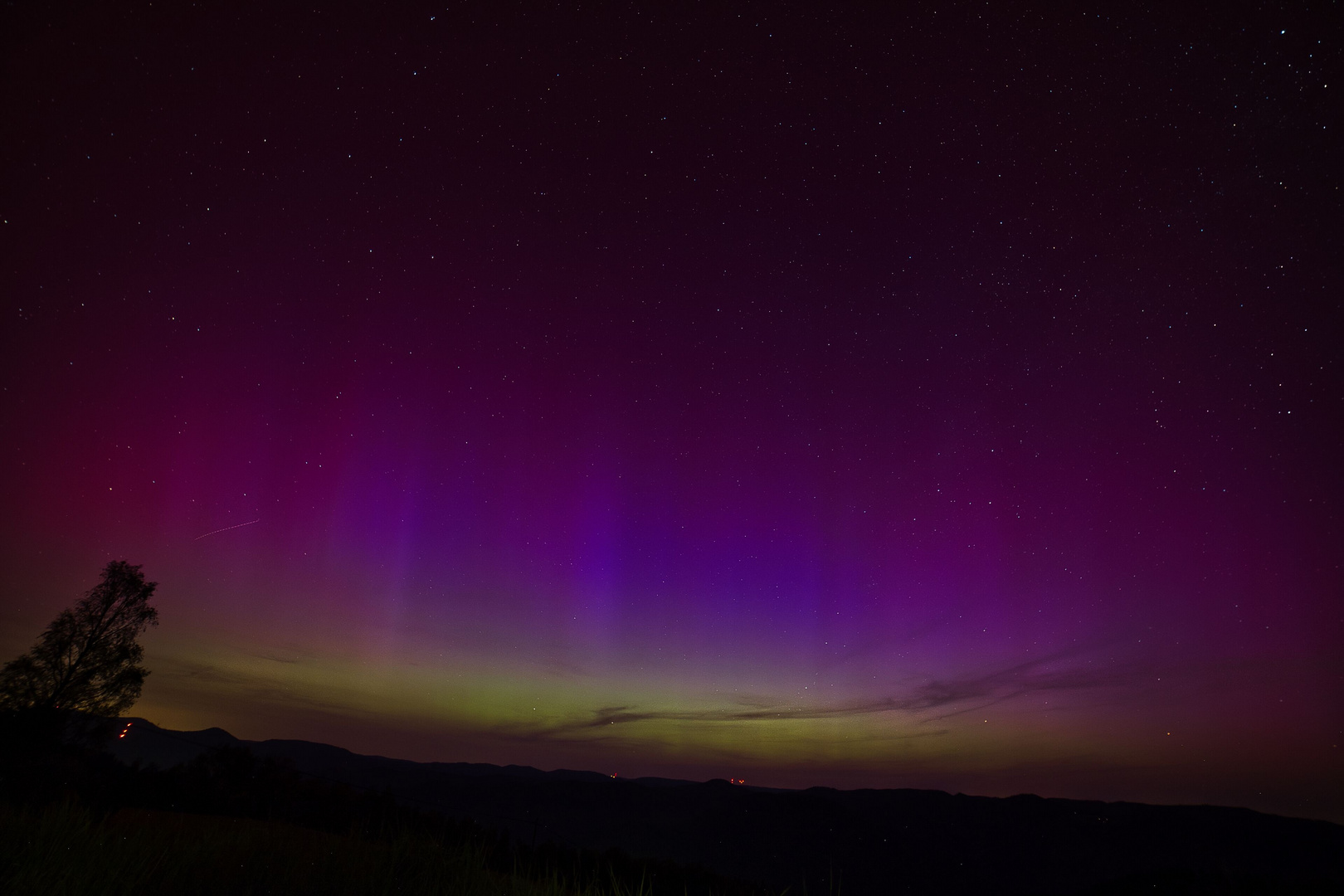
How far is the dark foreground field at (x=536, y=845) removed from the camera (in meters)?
2.05

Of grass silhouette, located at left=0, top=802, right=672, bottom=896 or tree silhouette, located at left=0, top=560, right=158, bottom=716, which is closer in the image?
grass silhouette, located at left=0, top=802, right=672, bottom=896

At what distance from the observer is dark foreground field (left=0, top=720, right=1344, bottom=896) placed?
2.05 metres

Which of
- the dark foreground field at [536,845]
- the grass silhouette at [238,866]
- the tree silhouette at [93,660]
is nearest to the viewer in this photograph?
the grass silhouette at [238,866]

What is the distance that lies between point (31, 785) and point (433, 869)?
936cm

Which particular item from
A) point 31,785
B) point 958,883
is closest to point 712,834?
point 958,883

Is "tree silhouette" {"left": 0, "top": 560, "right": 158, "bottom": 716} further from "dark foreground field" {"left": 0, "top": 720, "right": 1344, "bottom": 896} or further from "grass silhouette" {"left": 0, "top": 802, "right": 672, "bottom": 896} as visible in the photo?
"grass silhouette" {"left": 0, "top": 802, "right": 672, "bottom": 896}

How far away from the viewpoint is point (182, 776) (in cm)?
2020

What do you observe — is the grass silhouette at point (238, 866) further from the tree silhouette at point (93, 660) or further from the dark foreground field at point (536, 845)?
the tree silhouette at point (93, 660)

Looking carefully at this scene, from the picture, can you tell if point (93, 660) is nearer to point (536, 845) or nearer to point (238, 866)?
point (536, 845)

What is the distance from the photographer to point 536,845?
21.9m

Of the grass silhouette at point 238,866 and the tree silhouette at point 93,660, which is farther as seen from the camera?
the tree silhouette at point 93,660

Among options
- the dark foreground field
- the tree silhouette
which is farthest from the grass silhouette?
the tree silhouette

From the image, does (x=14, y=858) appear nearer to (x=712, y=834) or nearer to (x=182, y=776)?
(x=182, y=776)

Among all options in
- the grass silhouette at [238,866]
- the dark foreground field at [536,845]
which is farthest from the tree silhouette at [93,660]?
the grass silhouette at [238,866]
